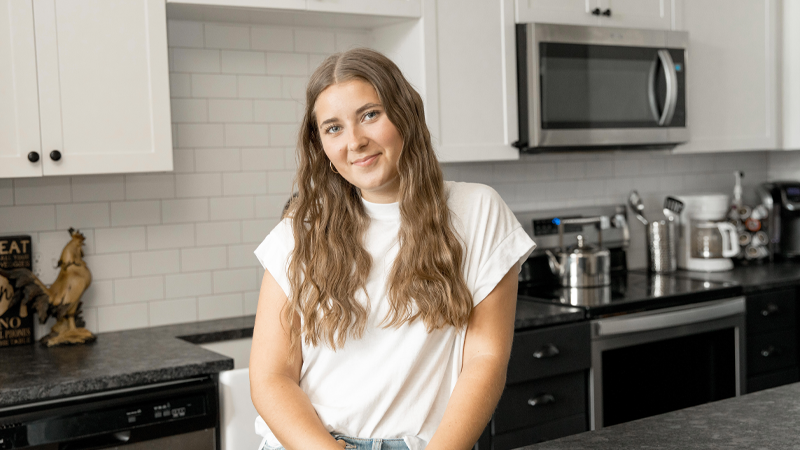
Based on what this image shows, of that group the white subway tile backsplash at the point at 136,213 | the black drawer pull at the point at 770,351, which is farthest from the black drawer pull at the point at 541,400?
the white subway tile backsplash at the point at 136,213

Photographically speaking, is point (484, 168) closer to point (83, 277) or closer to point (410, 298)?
point (83, 277)

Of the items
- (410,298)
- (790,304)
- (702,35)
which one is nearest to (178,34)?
(410,298)

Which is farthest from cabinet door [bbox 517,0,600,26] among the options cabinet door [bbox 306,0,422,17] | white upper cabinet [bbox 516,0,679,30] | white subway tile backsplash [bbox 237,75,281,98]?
white subway tile backsplash [bbox 237,75,281,98]

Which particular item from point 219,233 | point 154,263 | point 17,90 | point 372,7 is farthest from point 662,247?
point 17,90

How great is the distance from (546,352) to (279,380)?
1386 mm

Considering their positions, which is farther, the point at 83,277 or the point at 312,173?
the point at 83,277

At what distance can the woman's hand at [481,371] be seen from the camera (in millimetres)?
1330

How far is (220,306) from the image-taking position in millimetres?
2859

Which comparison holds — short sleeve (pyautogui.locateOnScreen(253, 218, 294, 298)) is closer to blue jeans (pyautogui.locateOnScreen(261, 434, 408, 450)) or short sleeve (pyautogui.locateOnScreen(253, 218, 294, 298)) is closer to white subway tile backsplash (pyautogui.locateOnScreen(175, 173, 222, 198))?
blue jeans (pyautogui.locateOnScreen(261, 434, 408, 450))

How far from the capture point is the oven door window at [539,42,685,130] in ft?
9.77

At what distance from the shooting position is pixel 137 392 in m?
2.05

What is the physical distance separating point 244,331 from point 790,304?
7.60ft

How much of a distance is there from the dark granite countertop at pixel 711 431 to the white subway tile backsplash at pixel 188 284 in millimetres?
1853

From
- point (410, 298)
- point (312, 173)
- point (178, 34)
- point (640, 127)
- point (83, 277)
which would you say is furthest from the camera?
point (640, 127)
